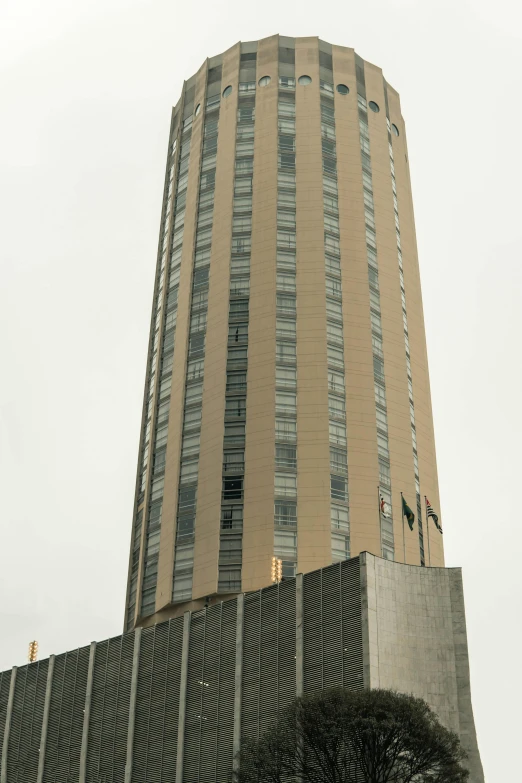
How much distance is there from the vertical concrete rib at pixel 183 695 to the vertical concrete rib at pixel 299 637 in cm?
1265

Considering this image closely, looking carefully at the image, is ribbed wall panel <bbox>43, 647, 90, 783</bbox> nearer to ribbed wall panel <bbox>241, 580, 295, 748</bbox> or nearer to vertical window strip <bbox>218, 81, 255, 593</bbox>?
vertical window strip <bbox>218, 81, 255, 593</bbox>

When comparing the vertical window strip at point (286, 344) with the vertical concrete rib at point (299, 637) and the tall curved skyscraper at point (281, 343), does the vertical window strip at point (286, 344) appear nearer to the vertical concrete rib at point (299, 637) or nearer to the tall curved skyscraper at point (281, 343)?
the tall curved skyscraper at point (281, 343)

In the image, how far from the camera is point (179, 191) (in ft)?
486

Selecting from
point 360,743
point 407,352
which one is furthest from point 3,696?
point 407,352

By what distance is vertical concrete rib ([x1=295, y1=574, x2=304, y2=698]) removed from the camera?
79312mm

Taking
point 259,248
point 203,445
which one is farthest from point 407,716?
point 259,248

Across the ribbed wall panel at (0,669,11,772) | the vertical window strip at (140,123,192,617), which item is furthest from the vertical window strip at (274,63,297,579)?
the ribbed wall panel at (0,669,11,772)

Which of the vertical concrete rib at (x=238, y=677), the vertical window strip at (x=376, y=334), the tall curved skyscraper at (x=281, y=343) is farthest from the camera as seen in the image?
the vertical window strip at (x=376, y=334)

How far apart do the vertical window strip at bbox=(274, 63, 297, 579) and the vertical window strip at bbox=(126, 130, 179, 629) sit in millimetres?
17560

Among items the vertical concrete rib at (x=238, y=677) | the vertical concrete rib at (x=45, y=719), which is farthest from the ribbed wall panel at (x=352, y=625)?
the vertical concrete rib at (x=45, y=719)

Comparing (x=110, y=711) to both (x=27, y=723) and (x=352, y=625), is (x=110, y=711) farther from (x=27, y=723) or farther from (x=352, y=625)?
(x=352, y=625)

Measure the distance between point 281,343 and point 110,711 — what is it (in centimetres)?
4729

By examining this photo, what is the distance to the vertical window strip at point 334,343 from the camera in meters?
116

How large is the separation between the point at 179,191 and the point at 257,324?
30276 mm
